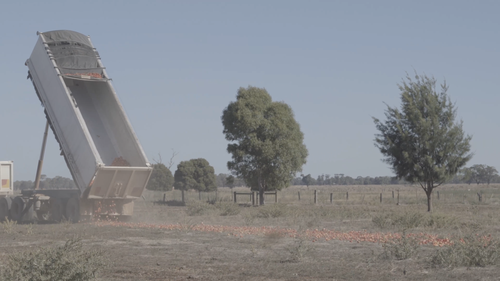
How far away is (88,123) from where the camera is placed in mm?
22422

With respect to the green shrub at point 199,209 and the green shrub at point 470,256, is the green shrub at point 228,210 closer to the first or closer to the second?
the green shrub at point 199,209

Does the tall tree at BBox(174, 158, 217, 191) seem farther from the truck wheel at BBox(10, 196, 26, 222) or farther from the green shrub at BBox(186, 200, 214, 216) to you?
the truck wheel at BBox(10, 196, 26, 222)

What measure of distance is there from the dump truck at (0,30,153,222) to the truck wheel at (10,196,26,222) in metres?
1.71

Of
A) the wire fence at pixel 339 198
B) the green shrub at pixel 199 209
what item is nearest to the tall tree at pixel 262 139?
the wire fence at pixel 339 198

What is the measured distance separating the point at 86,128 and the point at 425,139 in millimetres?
15302

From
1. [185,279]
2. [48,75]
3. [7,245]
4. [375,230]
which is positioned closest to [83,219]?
[48,75]

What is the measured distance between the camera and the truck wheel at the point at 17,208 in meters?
24.5

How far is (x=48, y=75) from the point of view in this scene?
72.2ft

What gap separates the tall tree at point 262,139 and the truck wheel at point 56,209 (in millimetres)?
16341

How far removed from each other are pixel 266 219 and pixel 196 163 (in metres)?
36.1

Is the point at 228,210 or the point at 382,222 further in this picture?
the point at 228,210

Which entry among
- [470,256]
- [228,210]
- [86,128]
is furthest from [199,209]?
[470,256]

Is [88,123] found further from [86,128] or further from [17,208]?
[17,208]

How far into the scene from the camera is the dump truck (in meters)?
20.8
